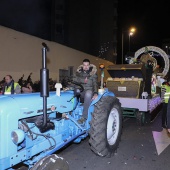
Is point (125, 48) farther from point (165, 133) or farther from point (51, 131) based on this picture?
point (51, 131)

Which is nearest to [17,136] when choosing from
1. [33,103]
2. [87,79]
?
[33,103]

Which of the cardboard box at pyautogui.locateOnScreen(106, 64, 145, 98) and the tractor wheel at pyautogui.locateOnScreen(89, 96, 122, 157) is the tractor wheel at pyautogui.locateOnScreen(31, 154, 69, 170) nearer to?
the tractor wheel at pyautogui.locateOnScreen(89, 96, 122, 157)

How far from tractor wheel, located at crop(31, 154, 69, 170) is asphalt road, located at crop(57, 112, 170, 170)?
1140 millimetres

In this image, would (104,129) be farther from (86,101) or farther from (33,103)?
(33,103)

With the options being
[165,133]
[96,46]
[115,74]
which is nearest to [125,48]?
[96,46]

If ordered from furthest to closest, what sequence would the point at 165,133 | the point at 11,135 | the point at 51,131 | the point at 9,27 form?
1. the point at 9,27
2. the point at 165,133
3. the point at 51,131
4. the point at 11,135

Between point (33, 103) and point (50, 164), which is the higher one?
point (33, 103)

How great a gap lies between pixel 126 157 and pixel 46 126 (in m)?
2.26

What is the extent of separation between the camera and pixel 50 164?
3199 millimetres

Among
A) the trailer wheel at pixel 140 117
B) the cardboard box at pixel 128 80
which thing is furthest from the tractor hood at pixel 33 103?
the cardboard box at pixel 128 80

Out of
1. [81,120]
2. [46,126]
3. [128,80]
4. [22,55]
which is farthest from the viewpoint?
[22,55]

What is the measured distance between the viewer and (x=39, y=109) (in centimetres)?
374

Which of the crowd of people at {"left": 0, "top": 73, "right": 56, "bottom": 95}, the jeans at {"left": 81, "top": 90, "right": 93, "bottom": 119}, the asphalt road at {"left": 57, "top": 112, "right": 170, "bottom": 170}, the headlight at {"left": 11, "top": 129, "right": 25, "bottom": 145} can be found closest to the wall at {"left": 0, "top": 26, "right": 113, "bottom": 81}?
the crowd of people at {"left": 0, "top": 73, "right": 56, "bottom": 95}

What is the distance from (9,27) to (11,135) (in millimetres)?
10089
